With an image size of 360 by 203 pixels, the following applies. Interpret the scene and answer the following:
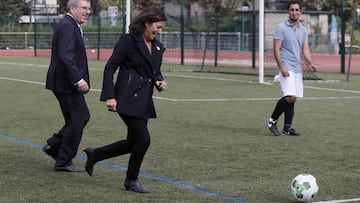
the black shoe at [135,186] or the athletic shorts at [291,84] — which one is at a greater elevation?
the athletic shorts at [291,84]

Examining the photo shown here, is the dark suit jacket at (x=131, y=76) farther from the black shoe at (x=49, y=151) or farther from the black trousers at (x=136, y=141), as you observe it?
the black shoe at (x=49, y=151)

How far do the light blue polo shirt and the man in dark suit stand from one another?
4.03 metres

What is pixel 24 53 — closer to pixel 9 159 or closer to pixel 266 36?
pixel 266 36

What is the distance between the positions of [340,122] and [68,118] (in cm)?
594

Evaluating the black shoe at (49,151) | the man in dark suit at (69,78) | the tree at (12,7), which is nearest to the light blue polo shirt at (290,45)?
the man in dark suit at (69,78)

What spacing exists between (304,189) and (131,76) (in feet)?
5.98

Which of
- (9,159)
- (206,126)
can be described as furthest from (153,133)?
(9,159)

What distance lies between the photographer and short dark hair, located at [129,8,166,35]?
7551 mm

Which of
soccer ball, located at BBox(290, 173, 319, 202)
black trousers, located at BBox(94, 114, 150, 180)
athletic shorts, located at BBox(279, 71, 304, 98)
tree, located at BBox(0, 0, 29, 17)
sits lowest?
soccer ball, located at BBox(290, 173, 319, 202)

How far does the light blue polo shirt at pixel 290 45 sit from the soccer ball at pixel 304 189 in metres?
4.91

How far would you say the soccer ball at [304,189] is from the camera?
7203 mm

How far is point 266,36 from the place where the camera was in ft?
104

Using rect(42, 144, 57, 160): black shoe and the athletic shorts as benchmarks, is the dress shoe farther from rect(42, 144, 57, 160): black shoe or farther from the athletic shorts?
the athletic shorts

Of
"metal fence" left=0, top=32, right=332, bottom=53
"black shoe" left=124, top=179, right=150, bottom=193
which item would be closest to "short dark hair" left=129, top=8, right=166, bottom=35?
"black shoe" left=124, top=179, right=150, bottom=193
